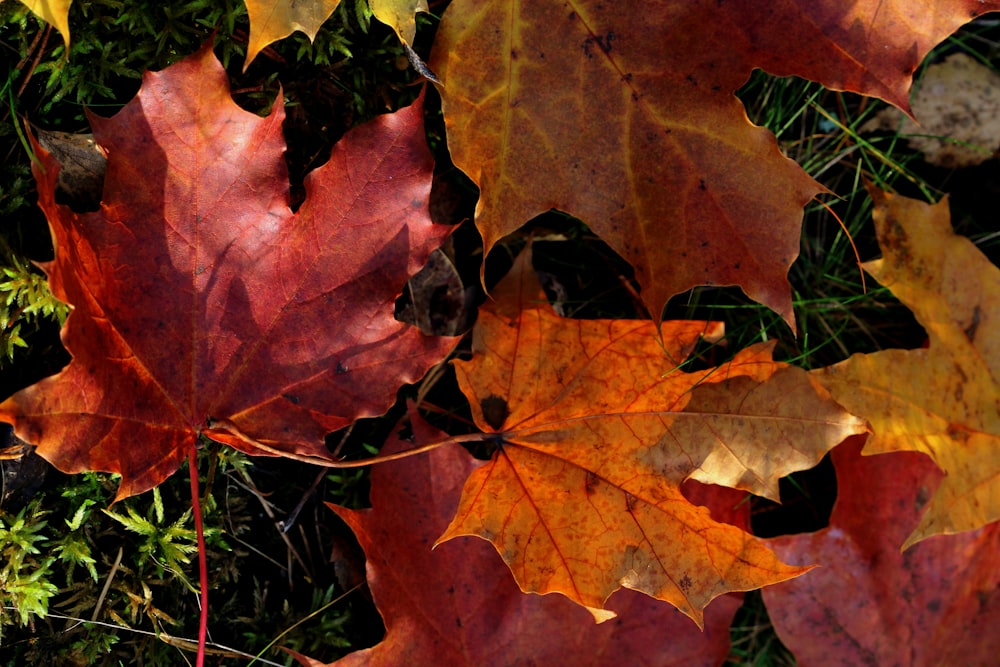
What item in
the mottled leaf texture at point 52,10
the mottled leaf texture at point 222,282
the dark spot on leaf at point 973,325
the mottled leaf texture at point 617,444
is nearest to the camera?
the mottled leaf texture at point 52,10

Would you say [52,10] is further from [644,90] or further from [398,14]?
[644,90]

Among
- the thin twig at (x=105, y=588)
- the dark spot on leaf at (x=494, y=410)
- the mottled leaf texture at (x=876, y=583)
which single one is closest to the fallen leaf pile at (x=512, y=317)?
the dark spot on leaf at (x=494, y=410)

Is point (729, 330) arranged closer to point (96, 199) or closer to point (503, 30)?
point (503, 30)

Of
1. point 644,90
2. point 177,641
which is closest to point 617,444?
point 644,90

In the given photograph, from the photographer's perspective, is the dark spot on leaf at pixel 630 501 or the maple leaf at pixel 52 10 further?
the dark spot on leaf at pixel 630 501

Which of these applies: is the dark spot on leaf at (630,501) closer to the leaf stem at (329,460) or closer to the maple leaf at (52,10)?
the leaf stem at (329,460)

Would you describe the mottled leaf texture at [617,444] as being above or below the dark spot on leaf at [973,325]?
below

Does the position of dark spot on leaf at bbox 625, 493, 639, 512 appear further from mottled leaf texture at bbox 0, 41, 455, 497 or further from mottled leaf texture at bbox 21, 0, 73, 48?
mottled leaf texture at bbox 21, 0, 73, 48

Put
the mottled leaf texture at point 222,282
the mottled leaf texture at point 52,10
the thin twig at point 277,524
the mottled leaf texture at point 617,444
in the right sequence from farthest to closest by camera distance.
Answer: the thin twig at point 277,524 → the mottled leaf texture at point 617,444 → the mottled leaf texture at point 222,282 → the mottled leaf texture at point 52,10

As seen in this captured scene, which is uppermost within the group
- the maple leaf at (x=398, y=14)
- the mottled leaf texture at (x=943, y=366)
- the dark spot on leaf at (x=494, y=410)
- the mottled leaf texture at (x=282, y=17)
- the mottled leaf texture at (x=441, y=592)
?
Answer: the maple leaf at (x=398, y=14)
